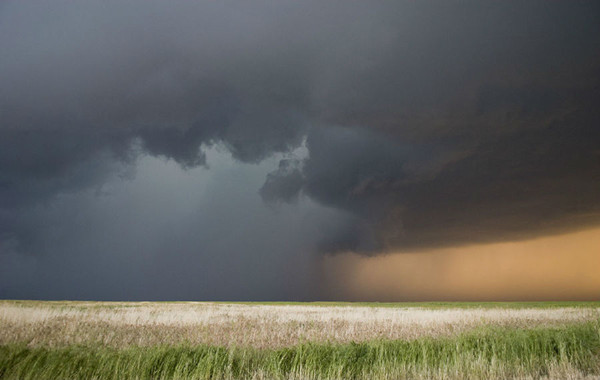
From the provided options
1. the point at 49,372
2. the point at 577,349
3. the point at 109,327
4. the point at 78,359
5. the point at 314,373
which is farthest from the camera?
the point at 109,327

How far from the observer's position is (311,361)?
14023 millimetres

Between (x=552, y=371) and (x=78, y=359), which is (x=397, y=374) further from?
(x=78, y=359)

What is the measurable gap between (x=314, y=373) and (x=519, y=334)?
1258cm

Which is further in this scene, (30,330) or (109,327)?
(109,327)

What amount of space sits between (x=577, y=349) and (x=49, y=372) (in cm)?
2233

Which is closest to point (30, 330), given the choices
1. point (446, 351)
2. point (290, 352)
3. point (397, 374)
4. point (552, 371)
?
point (290, 352)

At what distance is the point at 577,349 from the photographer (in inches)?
722

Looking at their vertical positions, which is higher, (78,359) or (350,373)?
(78,359)

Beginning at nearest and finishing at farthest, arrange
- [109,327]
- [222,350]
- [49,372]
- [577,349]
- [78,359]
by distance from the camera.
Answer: [49,372] → [78,359] → [222,350] → [577,349] → [109,327]

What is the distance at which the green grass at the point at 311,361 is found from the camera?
12.0 metres

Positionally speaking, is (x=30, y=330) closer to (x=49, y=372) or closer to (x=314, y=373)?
(x=49, y=372)

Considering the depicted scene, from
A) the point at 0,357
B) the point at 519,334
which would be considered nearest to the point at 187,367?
the point at 0,357

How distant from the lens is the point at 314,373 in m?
13.2

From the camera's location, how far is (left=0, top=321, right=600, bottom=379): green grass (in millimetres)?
11984
